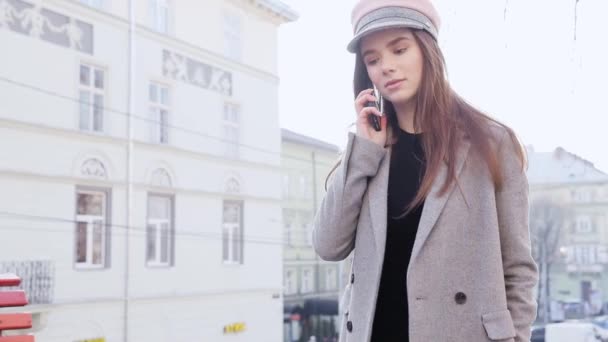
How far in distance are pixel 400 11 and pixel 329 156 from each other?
35.5ft

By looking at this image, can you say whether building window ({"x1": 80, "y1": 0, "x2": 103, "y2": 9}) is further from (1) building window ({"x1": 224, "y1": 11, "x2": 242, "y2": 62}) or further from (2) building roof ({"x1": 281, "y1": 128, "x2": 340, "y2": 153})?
(2) building roof ({"x1": 281, "y1": 128, "x2": 340, "y2": 153})

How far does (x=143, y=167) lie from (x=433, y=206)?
5.38 meters

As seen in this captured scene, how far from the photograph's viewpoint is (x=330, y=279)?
12750 millimetres

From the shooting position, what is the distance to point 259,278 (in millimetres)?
7438

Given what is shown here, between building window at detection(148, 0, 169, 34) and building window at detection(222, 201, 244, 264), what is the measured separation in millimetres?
1856

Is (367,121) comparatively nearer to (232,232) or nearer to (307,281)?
(232,232)

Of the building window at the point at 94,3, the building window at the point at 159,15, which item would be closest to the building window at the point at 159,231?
the building window at the point at 159,15

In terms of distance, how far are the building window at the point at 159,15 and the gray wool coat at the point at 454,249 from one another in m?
5.50

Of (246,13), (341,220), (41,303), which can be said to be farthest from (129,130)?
(341,220)

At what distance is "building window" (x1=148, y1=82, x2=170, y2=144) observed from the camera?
5.93 m

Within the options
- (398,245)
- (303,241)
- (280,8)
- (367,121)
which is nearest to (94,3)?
(280,8)

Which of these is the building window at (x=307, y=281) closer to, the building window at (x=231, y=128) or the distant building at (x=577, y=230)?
the distant building at (x=577, y=230)

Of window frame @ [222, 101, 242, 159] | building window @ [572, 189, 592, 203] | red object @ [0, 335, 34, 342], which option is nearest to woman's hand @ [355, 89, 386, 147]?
red object @ [0, 335, 34, 342]

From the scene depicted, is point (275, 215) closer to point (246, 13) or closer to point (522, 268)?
point (246, 13)
